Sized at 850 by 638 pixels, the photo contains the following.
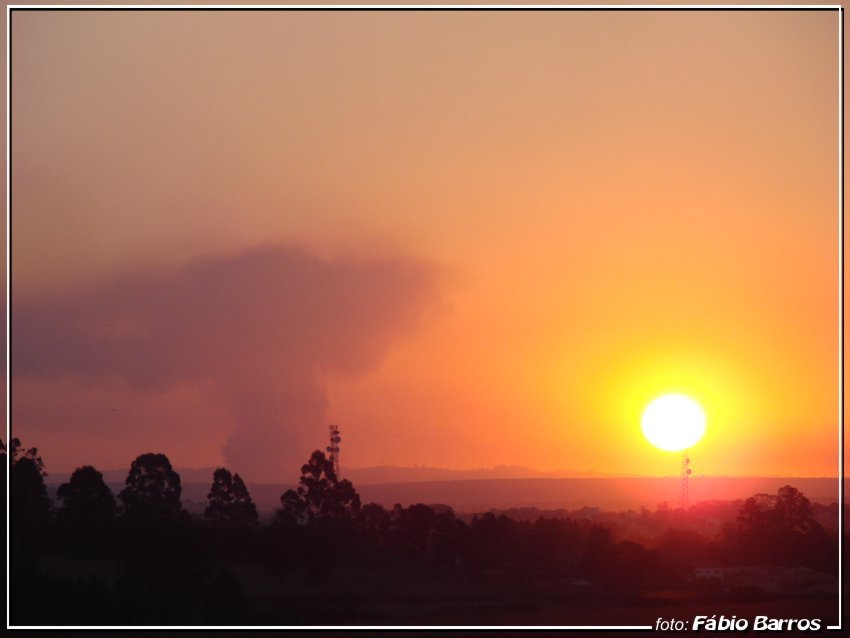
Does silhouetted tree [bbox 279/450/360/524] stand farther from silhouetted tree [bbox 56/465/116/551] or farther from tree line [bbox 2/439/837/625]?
silhouetted tree [bbox 56/465/116/551]

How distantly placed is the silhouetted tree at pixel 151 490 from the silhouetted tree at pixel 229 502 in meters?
0.42

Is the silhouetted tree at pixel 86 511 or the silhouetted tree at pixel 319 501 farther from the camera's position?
the silhouetted tree at pixel 319 501

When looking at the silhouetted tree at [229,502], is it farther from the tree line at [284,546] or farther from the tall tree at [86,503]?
the tall tree at [86,503]

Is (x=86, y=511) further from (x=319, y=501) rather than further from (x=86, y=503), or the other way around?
(x=319, y=501)

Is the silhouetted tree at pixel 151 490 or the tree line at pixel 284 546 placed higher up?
the silhouetted tree at pixel 151 490

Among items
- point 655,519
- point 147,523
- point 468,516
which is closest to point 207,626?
point 147,523

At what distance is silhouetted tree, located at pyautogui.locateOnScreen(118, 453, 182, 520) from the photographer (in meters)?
14.1

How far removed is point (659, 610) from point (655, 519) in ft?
9.31

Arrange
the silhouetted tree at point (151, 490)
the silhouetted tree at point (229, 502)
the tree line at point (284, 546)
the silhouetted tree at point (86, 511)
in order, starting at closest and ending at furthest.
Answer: the tree line at point (284, 546) < the silhouetted tree at point (86, 511) < the silhouetted tree at point (151, 490) < the silhouetted tree at point (229, 502)

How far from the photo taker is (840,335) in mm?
10828

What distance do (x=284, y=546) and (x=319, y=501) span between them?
0.88 m

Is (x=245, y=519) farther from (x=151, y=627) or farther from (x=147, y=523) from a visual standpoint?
(x=151, y=627)

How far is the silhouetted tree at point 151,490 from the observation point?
14086 millimetres

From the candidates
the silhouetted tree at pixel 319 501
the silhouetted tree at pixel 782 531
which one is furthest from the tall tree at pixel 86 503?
the silhouetted tree at pixel 782 531
